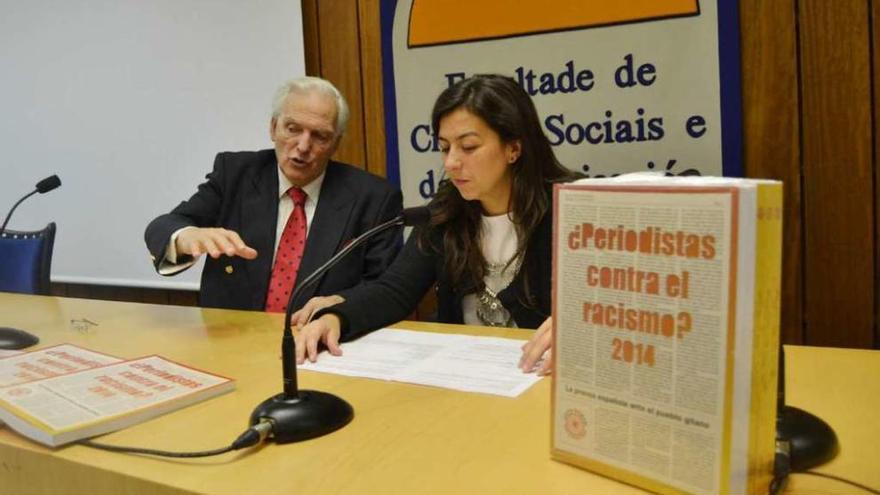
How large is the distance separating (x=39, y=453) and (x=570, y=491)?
65 cm

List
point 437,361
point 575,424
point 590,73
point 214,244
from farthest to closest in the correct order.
Result: 1. point 590,73
2. point 214,244
3. point 437,361
4. point 575,424

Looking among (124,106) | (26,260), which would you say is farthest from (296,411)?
(124,106)

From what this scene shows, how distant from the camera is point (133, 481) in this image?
76cm

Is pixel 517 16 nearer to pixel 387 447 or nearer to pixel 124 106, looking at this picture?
pixel 387 447

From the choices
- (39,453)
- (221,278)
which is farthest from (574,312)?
(221,278)

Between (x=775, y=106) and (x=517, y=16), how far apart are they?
2.77ft

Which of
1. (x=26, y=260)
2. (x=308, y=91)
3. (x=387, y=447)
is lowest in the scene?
(x=387, y=447)

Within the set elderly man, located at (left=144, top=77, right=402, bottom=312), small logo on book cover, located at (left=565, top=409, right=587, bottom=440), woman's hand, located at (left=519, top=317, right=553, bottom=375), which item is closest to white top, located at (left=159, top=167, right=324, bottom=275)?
elderly man, located at (left=144, top=77, right=402, bottom=312)

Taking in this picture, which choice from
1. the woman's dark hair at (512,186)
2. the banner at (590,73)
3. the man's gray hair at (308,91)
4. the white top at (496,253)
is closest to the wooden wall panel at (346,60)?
the banner at (590,73)

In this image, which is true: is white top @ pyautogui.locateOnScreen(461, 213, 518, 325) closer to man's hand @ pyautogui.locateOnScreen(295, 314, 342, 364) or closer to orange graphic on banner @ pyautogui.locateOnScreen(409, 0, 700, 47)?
man's hand @ pyautogui.locateOnScreen(295, 314, 342, 364)

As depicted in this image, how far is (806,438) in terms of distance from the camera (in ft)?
2.37

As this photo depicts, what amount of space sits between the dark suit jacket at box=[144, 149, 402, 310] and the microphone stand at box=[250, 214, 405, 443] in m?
0.99

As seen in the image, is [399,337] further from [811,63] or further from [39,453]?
[811,63]

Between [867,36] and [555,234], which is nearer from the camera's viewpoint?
[555,234]
